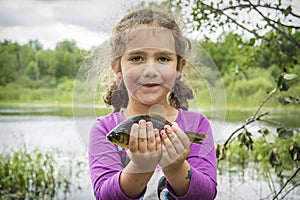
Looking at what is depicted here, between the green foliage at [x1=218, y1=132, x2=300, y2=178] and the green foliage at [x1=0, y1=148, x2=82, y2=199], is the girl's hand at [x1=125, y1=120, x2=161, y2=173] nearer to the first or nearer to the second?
the green foliage at [x1=0, y1=148, x2=82, y2=199]

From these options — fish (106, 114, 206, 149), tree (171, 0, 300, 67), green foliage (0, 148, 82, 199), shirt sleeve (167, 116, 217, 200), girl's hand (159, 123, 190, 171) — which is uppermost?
tree (171, 0, 300, 67)

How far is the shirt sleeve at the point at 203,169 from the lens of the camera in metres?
0.67

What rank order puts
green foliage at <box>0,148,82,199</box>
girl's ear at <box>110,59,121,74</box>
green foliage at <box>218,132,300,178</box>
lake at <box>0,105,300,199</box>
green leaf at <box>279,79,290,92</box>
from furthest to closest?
green foliage at <box>218,132,300,178</box> < green foliage at <box>0,148,82,199</box> < green leaf at <box>279,79,290,92</box> < lake at <box>0,105,300,199</box> < girl's ear at <box>110,59,121,74</box>

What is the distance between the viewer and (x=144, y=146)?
54 cm

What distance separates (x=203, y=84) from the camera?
0.62 meters

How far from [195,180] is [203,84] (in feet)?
0.55

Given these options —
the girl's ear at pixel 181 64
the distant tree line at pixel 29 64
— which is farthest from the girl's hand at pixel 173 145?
the distant tree line at pixel 29 64

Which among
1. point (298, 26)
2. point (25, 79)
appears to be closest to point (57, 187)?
point (298, 26)

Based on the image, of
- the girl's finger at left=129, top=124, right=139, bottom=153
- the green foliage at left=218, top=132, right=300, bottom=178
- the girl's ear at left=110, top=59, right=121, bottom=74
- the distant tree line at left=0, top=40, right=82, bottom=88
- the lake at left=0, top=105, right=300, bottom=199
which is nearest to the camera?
the girl's finger at left=129, top=124, right=139, bottom=153

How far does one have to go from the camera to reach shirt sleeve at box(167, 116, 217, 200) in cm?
67

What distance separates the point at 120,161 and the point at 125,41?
0.76 ft

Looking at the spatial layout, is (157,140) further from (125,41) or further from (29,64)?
(29,64)

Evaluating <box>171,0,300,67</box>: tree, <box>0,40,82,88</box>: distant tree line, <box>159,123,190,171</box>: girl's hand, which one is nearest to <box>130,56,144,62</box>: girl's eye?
<box>159,123,190,171</box>: girl's hand

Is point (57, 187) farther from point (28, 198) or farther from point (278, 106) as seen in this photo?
point (278, 106)
